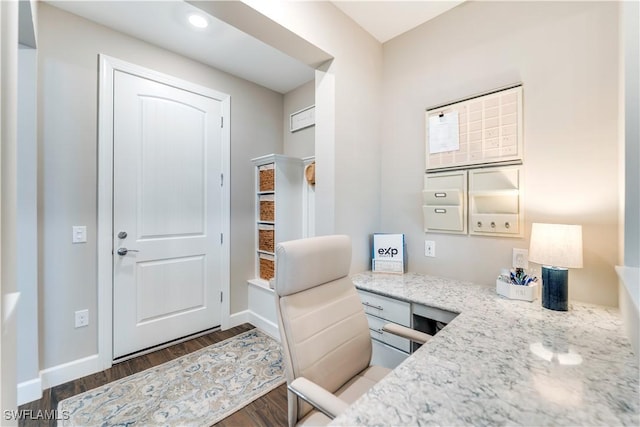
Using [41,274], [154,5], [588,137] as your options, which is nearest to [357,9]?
[154,5]

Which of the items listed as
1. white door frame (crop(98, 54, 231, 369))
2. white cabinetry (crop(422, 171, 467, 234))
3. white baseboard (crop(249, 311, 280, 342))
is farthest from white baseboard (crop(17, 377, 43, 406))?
white cabinetry (crop(422, 171, 467, 234))

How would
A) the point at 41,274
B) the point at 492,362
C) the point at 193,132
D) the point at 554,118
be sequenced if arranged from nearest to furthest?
1. the point at 492,362
2. the point at 554,118
3. the point at 41,274
4. the point at 193,132

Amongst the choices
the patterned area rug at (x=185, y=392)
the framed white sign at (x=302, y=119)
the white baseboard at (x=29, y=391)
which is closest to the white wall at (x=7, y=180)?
the patterned area rug at (x=185, y=392)

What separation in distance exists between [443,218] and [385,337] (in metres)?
0.91

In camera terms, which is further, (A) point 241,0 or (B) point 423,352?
(A) point 241,0

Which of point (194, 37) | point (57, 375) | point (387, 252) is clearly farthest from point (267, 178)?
point (57, 375)

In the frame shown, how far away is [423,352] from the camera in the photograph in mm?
913

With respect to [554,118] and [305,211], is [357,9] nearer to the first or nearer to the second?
[554,118]

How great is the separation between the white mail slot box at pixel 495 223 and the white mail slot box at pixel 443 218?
0.28ft

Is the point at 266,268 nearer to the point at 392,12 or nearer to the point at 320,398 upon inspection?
the point at 320,398

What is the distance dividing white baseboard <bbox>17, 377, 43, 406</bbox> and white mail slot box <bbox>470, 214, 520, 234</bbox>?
306 cm

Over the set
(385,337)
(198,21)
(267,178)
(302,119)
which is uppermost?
(198,21)

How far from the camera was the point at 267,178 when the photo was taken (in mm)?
2883

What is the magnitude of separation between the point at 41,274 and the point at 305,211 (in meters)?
2.10
